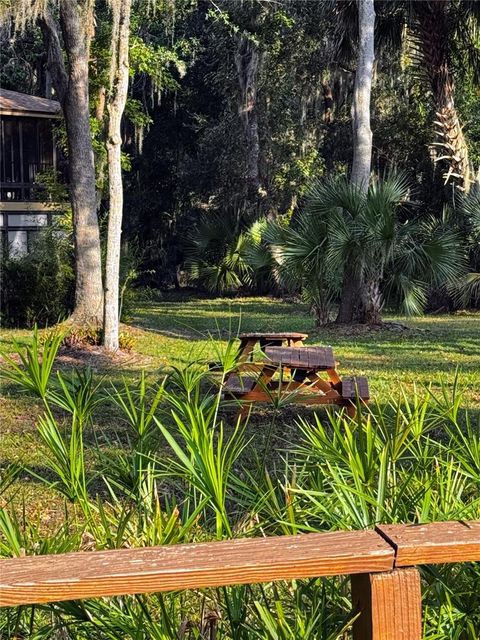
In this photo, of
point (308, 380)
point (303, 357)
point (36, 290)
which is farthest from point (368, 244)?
point (308, 380)

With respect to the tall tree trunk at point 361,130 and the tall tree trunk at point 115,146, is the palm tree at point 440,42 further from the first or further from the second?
the tall tree trunk at point 115,146

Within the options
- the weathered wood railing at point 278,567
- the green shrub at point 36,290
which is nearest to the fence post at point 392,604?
the weathered wood railing at point 278,567

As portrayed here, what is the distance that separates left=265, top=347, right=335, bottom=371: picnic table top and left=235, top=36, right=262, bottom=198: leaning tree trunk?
66.0 feet

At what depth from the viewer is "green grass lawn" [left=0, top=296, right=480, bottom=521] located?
7438 mm

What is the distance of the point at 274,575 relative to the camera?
74.2 inches

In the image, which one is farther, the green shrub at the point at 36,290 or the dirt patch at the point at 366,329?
the green shrub at the point at 36,290

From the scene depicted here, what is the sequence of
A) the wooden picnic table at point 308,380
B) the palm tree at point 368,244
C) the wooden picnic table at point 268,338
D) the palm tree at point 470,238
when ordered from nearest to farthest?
the wooden picnic table at point 308,380 → the wooden picnic table at point 268,338 → the palm tree at point 368,244 → the palm tree at point 470,238

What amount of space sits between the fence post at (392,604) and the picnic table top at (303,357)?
5.79 m

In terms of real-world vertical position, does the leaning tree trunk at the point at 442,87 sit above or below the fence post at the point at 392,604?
above

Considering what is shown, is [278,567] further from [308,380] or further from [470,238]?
[470,238]

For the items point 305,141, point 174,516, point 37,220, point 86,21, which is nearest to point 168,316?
point 37,220

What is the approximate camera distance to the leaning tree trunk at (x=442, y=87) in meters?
20.6

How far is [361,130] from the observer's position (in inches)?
694

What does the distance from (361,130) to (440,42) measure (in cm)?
470
